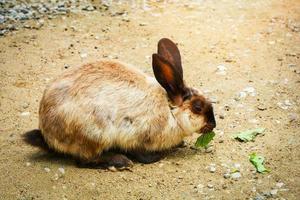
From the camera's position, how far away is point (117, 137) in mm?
4902

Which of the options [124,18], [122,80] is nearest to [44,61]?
[124,18]

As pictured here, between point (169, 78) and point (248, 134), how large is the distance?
117 cm

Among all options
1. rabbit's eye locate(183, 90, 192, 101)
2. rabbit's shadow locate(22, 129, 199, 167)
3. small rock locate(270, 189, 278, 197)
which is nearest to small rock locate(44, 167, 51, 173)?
rabbit's shadow locate(22, 129, 199, 167)

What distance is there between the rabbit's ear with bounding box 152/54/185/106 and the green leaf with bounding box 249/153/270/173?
36.6 inches

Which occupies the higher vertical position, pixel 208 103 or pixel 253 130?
pixel 208 103

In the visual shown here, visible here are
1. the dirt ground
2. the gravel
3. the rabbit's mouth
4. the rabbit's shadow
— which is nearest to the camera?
the dirt ground

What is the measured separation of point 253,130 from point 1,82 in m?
3.39

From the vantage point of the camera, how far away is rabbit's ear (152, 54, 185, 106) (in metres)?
4.97

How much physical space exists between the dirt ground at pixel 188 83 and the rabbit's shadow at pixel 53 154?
0.02 meters

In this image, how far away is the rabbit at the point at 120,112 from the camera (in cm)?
481

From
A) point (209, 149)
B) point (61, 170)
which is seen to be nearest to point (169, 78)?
point (209, 149)

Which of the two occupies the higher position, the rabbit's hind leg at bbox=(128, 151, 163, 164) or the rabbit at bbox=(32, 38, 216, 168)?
the rabbit at bbox=(32, 38, 216, 168)

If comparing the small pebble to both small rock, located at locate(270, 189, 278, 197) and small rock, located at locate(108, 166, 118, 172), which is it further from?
small rock, located at locate(108, 166, 118, 172)

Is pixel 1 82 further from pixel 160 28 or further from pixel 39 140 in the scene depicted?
pixel 160 28
